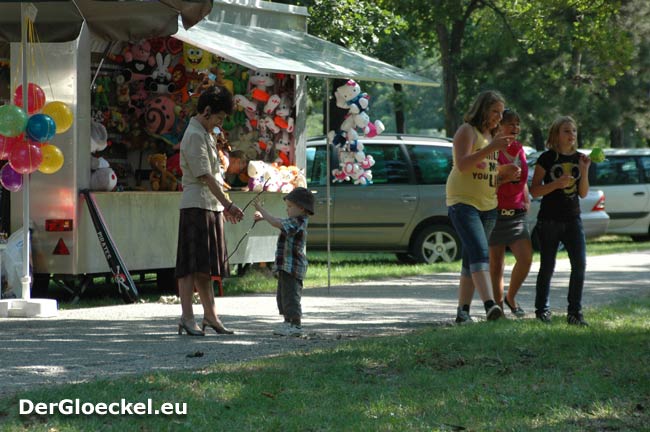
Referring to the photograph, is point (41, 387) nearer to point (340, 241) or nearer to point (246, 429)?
point (246, 429)

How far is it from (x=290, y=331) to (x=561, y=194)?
93.8 inches

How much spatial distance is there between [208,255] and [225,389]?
297 centimetres

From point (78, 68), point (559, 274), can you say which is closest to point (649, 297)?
point (559, 274)

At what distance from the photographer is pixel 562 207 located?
10.2 m

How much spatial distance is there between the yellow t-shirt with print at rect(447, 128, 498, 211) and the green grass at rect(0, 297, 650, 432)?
Answer: 1.32 meters

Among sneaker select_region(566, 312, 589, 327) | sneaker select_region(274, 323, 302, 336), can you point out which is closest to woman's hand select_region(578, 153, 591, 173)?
sneaker select_region(566, 312, 589, 327)

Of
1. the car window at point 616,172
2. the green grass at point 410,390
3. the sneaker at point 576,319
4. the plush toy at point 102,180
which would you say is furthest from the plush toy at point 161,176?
the car window at point 616,172

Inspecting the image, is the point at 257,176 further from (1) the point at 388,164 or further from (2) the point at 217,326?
(2) the point at 217,326

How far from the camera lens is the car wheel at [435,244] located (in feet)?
61.6

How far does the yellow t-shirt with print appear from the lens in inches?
395

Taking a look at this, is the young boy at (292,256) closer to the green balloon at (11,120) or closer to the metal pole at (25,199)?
the green balloon at (11,120)

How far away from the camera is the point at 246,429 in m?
5.91

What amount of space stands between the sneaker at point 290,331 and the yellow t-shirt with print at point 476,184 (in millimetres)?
1535

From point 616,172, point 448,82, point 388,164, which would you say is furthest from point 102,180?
point 448,82
